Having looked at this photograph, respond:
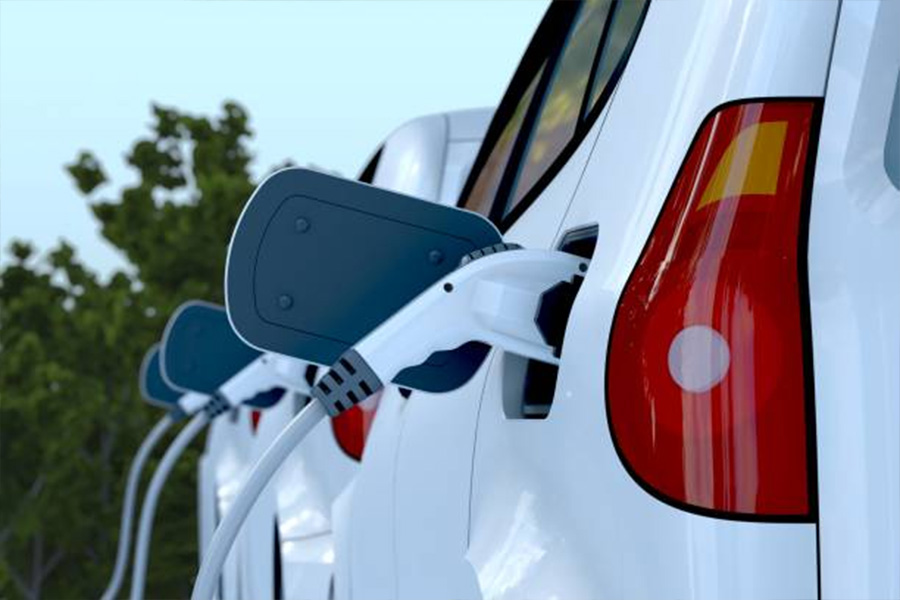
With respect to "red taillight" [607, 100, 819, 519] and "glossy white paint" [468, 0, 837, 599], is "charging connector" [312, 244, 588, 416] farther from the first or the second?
"red taillight" [607, 100, 819, 519]

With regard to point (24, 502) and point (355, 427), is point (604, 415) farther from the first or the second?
point (24, 502)

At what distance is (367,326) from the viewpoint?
225 cm

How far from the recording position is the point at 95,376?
39.0 metres

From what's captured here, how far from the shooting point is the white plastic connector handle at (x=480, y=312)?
2.01 m

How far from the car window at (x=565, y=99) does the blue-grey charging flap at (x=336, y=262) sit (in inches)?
8.2

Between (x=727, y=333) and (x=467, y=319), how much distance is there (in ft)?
1.22

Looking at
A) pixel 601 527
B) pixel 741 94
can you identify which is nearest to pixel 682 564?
pixel 601 527

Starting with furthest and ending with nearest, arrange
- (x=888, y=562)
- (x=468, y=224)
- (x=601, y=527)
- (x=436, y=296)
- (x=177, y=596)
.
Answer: (x=177, y=596)
(x=468, y=224)
(x=436, y=296)
(x=601, y=527)
(x=888, y=562)

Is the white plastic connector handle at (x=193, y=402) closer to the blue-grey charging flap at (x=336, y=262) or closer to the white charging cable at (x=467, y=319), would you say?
the blue-grey charging flap at (x=336, y=262)

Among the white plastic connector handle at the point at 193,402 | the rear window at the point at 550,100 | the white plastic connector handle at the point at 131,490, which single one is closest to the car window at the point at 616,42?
the rear window at the point at 550,100

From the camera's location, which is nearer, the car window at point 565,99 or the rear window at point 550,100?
the rear window at point 550,100

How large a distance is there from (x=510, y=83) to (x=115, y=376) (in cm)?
3648

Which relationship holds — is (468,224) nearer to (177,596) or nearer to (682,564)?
(682,564)

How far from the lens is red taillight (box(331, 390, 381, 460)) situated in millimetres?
3578
